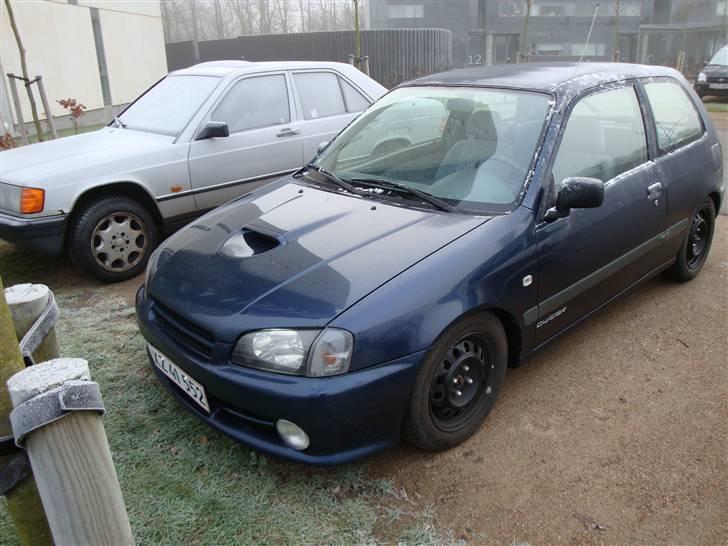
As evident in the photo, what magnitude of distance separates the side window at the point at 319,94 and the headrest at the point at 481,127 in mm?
2714

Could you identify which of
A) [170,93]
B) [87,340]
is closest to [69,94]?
[170,93]

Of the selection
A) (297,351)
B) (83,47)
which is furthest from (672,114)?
(83,47)

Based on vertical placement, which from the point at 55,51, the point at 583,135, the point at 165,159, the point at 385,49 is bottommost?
the point at 165,159

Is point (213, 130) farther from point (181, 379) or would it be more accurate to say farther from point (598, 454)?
point (598, 454)

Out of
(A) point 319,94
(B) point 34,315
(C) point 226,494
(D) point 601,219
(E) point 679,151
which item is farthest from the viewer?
(A) point 319,94

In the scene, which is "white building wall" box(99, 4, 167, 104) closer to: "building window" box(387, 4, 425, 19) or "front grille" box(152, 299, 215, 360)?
"front grille" box(152, 299, 215, 360)

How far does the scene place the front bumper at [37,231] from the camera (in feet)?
13.9

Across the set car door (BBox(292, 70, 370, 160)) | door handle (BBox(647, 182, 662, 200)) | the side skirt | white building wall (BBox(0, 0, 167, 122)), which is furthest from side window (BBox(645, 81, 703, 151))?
white building wall (BBox(0, 0, 167, 122))

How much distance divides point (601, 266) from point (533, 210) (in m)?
0.74

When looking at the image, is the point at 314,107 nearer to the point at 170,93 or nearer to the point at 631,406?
the point at 170,93

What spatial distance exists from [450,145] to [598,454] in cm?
180

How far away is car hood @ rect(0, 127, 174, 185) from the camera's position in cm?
435

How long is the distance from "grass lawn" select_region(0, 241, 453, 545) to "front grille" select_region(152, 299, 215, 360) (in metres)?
0.53

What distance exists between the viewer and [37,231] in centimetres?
425
